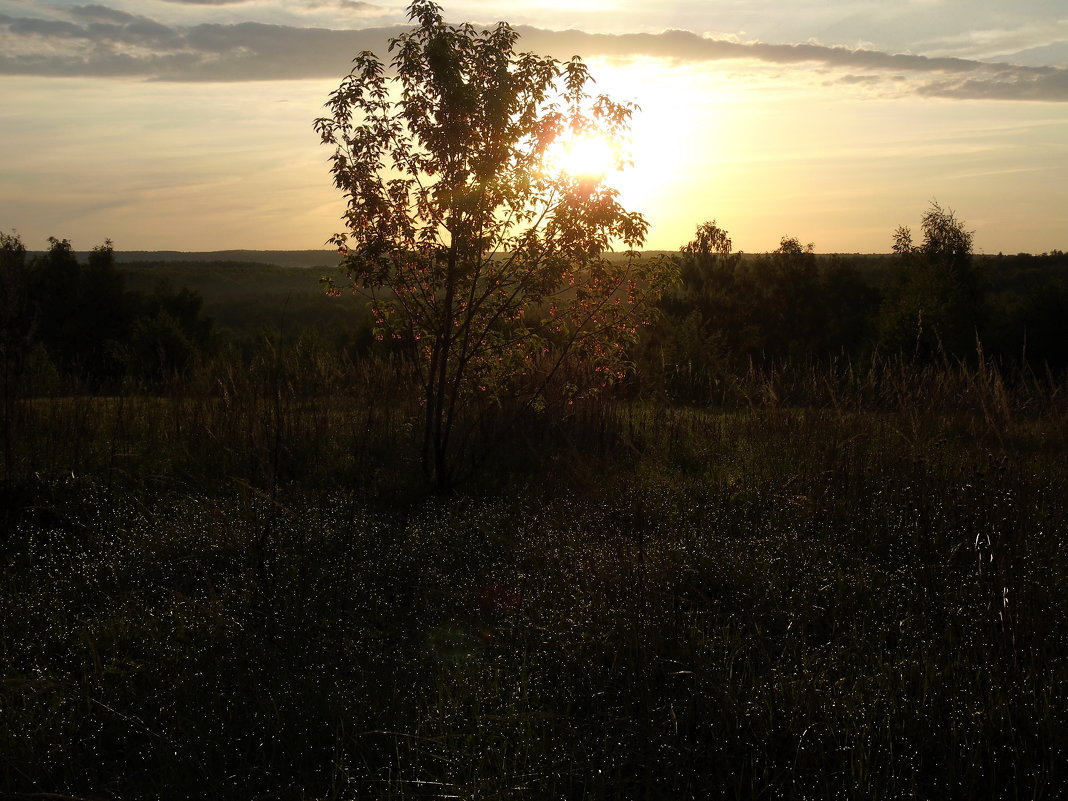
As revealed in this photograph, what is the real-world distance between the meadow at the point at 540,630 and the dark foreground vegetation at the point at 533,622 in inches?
0.9

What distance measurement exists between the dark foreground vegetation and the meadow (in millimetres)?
24

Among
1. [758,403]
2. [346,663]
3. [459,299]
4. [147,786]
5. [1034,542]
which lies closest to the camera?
[147,786]

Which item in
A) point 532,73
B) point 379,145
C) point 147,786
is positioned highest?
point 532,73

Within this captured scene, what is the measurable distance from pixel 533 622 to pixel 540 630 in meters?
0.34

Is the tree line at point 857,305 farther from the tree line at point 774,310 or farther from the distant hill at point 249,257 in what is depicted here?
the distant hill at point 249,257

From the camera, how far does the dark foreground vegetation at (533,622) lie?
3404 mm

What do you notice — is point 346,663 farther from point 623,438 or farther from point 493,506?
point 623,438

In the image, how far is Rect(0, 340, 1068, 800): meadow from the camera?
3.39 m

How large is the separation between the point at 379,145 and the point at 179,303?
41.1 metres

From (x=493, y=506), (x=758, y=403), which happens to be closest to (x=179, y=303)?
(x=758, y=403)

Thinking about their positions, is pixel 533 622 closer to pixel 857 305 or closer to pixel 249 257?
pixel 857 305

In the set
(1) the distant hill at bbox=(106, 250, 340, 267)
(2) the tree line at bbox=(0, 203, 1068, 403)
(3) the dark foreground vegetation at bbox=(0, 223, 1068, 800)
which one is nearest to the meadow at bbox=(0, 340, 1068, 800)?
(3) the dark foreground vegetation at bbox=(0, 223, 1068, 800)

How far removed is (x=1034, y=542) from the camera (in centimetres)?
588

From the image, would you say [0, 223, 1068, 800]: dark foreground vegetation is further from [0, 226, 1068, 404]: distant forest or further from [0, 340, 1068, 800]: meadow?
[0, 226, 1068, 404]: distant forest
